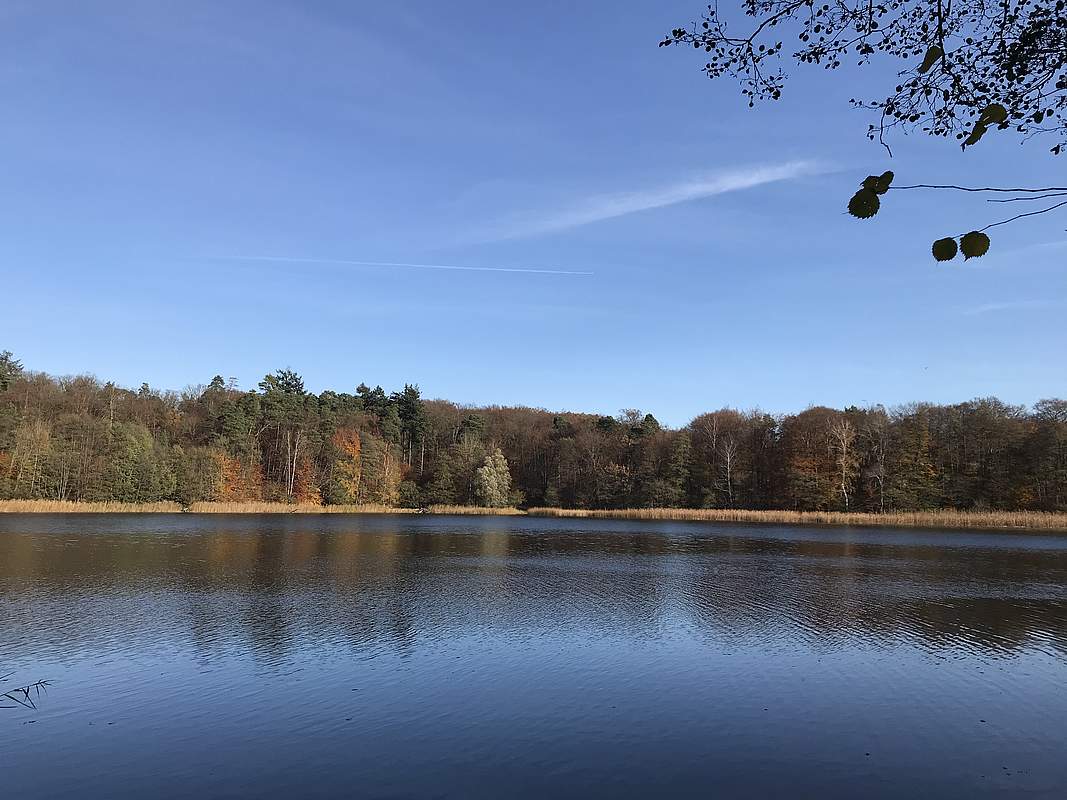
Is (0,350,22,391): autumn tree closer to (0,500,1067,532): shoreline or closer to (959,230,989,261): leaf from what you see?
(0,500,1067,532): shoreline

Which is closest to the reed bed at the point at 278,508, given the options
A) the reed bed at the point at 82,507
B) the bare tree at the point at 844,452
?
the reed bed at the point at 82,507

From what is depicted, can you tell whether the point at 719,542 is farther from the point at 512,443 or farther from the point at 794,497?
the point at 512,443

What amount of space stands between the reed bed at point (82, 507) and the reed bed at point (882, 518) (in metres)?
34.3

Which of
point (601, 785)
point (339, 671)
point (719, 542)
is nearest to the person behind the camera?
point (601, 785)

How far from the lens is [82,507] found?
5206 cm

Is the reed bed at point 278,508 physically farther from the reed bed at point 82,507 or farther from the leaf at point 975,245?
the leaf at point 975,245

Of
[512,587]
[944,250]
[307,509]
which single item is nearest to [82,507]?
[307,509]

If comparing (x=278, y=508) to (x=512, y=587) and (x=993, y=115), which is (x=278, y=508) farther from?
(x=993, y=115)

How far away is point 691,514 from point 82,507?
46.1 metres

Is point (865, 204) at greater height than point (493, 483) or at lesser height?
greater

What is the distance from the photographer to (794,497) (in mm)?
62906

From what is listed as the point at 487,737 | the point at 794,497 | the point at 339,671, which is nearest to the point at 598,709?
the point at 487,737

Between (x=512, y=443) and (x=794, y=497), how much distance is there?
34.1 meters

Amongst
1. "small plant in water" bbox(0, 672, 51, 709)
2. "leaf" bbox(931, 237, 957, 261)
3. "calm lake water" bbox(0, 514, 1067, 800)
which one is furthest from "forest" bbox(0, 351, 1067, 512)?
"leaf" bbox(931, 237, 957, 261)
